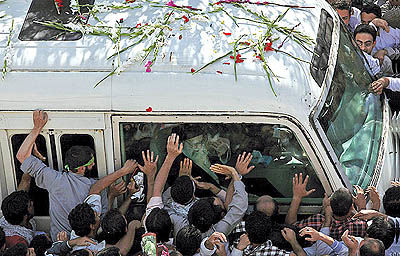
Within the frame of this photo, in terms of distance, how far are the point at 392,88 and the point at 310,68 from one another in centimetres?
134

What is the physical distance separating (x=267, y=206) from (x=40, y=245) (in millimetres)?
1755

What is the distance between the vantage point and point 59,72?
4.96 m

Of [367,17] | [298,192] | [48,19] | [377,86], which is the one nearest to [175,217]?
[298,192]

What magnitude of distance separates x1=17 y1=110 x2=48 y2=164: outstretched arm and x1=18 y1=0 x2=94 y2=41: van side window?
63 cm

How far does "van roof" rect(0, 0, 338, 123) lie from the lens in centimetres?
490

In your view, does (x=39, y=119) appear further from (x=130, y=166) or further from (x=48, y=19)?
(x=48, y=19)

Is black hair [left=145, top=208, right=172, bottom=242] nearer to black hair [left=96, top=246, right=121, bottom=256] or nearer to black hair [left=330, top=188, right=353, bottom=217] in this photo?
black hair [left=96, top=246, right=121, bottom=256]

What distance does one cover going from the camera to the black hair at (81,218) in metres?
5.02

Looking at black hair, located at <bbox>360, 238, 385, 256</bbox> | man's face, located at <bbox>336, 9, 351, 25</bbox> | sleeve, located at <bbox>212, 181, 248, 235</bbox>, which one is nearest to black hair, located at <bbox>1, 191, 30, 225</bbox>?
sleeve, located at <bbox>212, 181, 248, 235</bbox>

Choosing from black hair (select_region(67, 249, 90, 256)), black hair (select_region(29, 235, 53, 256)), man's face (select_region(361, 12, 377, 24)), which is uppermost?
man's face (select_region(361, 12, 377, 24))

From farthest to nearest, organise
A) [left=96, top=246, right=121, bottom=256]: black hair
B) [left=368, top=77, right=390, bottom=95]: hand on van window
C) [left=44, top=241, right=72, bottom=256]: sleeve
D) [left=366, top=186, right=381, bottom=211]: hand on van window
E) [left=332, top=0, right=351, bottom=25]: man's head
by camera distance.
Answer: [left=332, top=0, right=351, bottom=25]: man's head < [left=368, top=77, right=390, bottom=95]: hand on van window < [left=366, top=186, right=381, bottom=211]: hand on van window < [left=44, top=241, right=72, bottom=256]: sleeve < [left=96, top=246, right=121, bottom=256]: black hair

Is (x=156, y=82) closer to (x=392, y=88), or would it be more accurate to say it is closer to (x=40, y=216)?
(x=40, y=216)

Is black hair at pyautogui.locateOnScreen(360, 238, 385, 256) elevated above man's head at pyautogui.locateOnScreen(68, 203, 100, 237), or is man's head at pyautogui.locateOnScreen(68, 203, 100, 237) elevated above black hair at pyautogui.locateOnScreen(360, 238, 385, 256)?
man's head at pyautogui.locateOnScreen(68, 203, 100, 237)

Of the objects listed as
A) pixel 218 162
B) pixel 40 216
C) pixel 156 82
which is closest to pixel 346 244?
pixel 218 162
